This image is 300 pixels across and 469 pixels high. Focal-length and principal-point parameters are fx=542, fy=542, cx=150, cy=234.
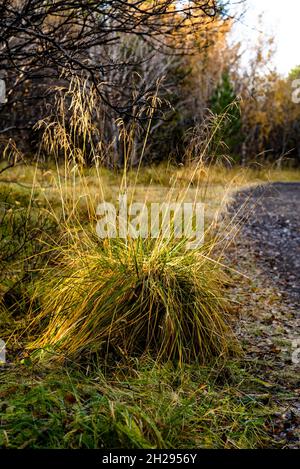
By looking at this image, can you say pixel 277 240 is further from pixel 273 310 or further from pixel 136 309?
pixel 136 309

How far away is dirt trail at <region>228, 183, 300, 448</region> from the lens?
3.09 m

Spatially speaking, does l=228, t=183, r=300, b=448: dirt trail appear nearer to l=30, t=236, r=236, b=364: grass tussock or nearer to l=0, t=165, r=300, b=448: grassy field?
l=0, t=165, r=300, b=448: grassy field

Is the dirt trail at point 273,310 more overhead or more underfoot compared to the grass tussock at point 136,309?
more underfoot

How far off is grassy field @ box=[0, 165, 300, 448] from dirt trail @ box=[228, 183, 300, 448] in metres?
0.13

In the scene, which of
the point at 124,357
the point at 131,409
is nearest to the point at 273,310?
the point at 124,357

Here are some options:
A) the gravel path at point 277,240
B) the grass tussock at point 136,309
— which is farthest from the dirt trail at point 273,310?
the grass tussock at point 136,309

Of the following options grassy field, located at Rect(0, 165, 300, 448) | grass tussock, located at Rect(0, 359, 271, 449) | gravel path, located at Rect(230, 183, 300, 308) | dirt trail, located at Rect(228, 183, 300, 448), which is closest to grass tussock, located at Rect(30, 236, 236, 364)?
grassy field, located at Rect(0, 165, 300, 448)

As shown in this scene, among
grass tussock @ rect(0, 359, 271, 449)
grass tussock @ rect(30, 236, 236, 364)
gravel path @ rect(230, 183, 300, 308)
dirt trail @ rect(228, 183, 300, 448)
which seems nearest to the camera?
grass tussock @ rect(0, 359, 271, 449)

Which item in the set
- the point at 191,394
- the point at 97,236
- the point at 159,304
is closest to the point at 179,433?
the point at 191,394

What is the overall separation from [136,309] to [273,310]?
5.69 ft

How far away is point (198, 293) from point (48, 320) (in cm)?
107

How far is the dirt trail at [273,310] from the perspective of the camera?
3.09 m

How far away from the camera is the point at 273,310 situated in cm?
470

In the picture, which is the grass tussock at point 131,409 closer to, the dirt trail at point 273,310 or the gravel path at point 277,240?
the dirt trail at point 273,310
